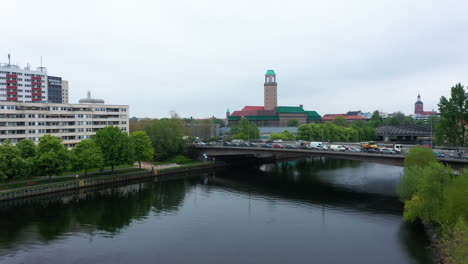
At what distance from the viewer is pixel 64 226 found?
3522 cm

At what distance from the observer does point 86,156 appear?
54.4m

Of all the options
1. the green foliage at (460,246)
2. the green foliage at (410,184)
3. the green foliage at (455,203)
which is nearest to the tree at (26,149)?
the green foliage at (410,184)

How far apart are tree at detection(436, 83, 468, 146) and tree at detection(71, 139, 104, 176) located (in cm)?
6098

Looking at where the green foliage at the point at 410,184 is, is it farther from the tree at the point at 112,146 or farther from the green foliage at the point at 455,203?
the tree at the point at 112,146

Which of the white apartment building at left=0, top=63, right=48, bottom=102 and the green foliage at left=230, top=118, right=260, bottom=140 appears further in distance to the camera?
the green foliage at left=230, top=118, right=260, bottom=140

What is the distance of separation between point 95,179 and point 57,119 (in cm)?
2413

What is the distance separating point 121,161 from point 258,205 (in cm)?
2931

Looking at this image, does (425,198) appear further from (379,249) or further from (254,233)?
(254,233)

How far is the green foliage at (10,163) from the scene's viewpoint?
143 feet

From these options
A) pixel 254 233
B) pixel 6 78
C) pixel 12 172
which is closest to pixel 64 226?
pixel 12 172

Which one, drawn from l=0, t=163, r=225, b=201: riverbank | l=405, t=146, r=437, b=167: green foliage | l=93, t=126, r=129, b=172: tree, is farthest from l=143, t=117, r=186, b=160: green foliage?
l=405, t=146, r=437, b=167: green foliage

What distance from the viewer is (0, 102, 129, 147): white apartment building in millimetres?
64062

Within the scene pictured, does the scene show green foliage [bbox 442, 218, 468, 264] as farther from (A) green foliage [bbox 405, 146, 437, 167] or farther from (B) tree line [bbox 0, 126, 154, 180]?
(B) tree line [bbox 0, 126, 154, 180]

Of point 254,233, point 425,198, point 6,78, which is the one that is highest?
point 6,78
